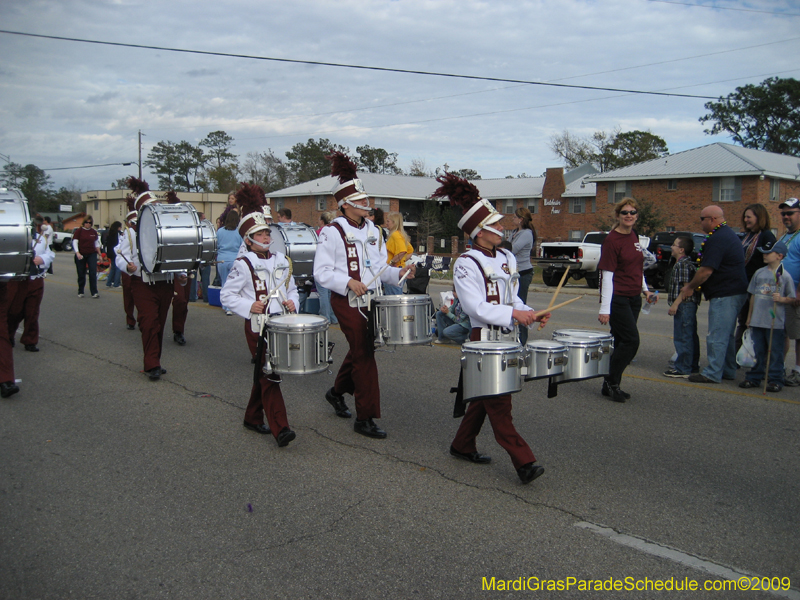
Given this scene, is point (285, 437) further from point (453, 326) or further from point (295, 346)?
point (453, 326)

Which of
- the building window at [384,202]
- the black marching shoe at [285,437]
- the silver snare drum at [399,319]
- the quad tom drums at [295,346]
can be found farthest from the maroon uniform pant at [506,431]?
the building window at [384,202]

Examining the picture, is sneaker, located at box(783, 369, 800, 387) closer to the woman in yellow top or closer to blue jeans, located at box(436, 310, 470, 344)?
blue jeans, located at box(436, 310, 470, 344)

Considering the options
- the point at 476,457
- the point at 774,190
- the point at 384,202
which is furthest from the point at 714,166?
the point at 476,457

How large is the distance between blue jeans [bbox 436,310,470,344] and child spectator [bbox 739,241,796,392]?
3.43m

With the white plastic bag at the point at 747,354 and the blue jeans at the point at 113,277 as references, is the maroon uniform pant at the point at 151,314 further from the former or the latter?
the blue jeans at the point at 113,277

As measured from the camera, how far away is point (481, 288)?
467cm

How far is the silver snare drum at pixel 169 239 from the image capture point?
783 cm

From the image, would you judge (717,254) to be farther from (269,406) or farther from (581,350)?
(269,406)

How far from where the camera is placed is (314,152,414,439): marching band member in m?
5.64

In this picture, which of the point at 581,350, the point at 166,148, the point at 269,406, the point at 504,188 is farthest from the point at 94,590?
the point at 166,148

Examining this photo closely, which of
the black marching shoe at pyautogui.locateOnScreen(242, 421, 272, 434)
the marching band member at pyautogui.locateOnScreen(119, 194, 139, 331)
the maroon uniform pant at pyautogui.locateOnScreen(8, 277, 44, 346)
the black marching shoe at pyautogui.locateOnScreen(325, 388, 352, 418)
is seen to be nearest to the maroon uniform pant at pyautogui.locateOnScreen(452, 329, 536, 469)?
the black marching shoe at pyautogui.locateOnScreen(325, 388, 352, 418)

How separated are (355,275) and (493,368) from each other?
1887 mm

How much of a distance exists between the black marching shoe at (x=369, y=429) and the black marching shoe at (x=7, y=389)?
12.4ft

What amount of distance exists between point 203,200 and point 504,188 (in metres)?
27.1
